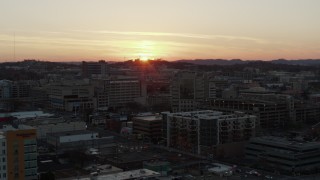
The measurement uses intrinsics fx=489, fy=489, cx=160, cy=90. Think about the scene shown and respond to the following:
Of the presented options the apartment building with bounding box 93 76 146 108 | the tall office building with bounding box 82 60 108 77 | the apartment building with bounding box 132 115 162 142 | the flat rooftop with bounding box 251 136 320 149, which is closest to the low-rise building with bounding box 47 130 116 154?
the apartment building with bounding box 132 115 162 142

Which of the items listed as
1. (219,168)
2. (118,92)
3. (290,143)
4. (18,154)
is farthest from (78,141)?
(118,92)

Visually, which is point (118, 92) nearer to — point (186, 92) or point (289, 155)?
point (186, 92)

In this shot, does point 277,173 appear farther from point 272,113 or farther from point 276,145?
point 272,113

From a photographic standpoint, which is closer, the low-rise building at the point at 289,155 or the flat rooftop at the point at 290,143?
the low-rise building at the point at 289,155

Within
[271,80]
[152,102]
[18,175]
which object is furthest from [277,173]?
[271,80]

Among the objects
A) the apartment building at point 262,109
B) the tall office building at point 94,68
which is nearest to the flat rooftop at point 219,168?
the apartment building at point 262,109

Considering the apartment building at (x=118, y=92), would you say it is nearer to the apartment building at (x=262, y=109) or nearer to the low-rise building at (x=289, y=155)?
the apartment building at (x=262, y=109)

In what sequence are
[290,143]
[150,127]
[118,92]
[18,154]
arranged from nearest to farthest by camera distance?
[18,154] < [290,143] < [150,127] < [118,92]
